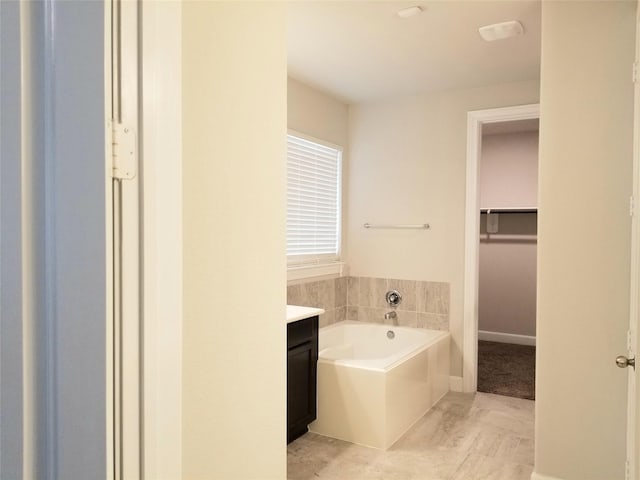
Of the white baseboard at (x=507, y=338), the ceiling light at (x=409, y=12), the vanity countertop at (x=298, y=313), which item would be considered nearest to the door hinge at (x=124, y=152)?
the vanity countertop at (x=298, y=313)

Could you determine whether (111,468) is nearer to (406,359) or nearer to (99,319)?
(99,319)

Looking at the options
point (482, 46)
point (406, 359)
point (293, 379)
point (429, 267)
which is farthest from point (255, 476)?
point (429, 267)

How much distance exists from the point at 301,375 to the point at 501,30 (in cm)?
246

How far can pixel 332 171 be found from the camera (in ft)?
14.6

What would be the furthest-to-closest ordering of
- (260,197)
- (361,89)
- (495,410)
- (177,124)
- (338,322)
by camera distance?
(338,322) → (361,89) → (495,410) → (260,197) → (177,124)

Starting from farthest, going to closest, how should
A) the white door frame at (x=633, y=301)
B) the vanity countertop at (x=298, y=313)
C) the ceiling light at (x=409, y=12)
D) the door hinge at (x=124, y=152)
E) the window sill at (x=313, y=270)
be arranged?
the window sill at (x=313, y=270) → the vanity countertop at (x=298, y=313) → the ceiling light at (x=409, y=12) → the white door frame at (x=633, y=301) → the door hinge at (x=124, y=152)

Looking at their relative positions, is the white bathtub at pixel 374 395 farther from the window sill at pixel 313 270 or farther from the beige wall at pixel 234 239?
the beige wall at pixel 234 239

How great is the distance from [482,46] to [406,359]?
7.19 feet

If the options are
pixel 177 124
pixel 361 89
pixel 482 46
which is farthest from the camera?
pixel 361 89

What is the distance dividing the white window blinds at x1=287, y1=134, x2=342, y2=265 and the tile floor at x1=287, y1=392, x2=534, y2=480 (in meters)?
1.50

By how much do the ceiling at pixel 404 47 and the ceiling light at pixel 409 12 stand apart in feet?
0.12

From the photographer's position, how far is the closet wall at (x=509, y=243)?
560 cm

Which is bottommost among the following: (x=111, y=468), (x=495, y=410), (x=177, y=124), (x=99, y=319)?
(x=495, y=410)

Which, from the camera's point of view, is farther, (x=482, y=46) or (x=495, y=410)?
(x=495, y=410)
